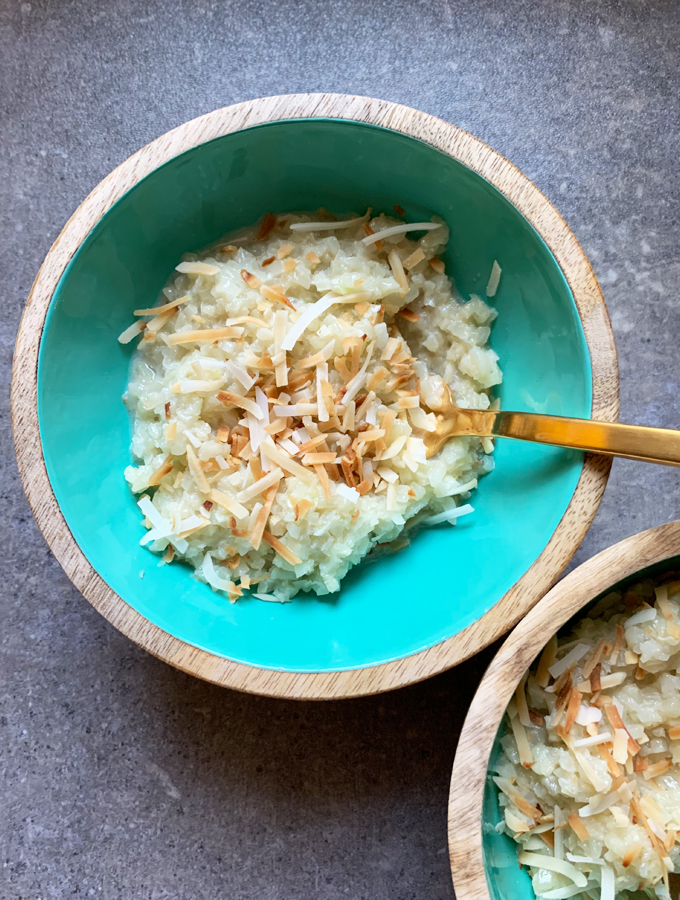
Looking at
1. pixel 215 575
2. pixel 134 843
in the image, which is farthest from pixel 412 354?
pixel 134 843

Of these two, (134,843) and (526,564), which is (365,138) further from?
(134,843)

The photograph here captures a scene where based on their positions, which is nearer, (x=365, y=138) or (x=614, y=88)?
(x=365, y=138)

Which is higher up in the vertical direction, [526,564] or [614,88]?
[614,88]

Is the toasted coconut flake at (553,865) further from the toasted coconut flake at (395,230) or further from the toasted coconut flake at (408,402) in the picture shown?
the toasted coconut flake at (395,230)

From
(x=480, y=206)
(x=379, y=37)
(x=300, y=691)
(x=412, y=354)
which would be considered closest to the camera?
(x=300, y=691)

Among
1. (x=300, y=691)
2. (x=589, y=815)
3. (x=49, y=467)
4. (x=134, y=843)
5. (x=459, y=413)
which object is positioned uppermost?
(x=459, y=413)

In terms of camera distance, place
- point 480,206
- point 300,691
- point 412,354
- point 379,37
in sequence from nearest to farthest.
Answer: point 300,691
point 480,206
point 412,354
point 379,37

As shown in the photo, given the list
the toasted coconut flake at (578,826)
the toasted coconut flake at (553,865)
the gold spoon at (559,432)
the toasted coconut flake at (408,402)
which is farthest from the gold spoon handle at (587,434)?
the toasted coconut flake at (553,865)
